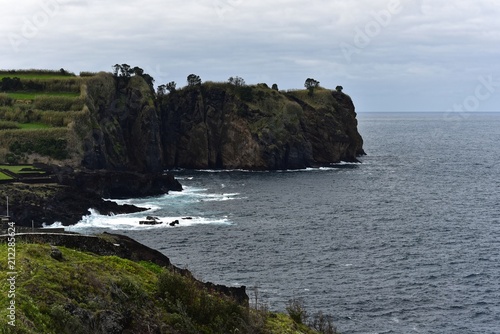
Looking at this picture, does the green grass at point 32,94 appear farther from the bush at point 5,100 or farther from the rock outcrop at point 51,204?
the rock outcrop at point 51,204

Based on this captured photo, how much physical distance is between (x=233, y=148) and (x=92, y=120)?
1727 inches

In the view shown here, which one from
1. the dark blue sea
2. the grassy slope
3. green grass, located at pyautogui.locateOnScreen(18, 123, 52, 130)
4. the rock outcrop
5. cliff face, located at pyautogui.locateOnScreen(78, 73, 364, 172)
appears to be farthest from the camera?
cliff face, located at pyautogui.locateOnScreen(78, 73, 364, 172)

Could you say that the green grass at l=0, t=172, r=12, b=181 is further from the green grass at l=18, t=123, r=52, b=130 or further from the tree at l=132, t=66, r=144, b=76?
the tree at l=132, t=66, r=144, b=76

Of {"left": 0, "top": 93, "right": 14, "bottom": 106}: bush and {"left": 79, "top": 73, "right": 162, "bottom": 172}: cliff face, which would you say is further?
{"left": 79, "top": 73, "right": 162, "bottom": 172}: cliff face

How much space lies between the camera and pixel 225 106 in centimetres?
17538

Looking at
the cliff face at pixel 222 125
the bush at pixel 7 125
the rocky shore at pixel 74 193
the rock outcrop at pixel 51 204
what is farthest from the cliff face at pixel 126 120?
the rock outcrop at pixel 51 204

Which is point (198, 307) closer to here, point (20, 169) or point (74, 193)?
point (74, 193)

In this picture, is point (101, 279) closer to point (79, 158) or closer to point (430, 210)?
point (430, 210)

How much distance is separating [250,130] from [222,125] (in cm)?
991

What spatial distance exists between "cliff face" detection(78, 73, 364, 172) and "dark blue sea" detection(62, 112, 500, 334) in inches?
844

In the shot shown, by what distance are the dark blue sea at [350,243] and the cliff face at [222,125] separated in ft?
70.3

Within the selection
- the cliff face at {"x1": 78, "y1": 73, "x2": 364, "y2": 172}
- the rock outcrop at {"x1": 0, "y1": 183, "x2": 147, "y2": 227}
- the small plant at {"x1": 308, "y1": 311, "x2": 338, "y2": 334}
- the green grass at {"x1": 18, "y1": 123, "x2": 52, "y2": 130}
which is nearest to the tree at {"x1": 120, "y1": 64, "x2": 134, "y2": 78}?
the cliff face at {"x1": 78, "y1": 73, "x2": 364, "y2": 172}

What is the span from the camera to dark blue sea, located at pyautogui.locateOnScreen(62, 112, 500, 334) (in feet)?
185

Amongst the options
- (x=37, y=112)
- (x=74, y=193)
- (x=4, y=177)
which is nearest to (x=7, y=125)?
(x=37, y=112)
